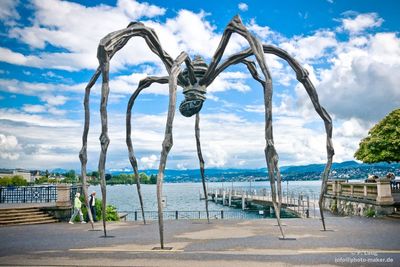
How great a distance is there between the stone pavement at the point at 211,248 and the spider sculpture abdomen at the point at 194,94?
3854mm

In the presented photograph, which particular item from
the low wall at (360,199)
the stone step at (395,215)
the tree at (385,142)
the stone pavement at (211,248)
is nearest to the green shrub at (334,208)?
the low wall at (360,199)

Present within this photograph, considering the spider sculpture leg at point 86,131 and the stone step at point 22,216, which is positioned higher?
the spider sculpture leg at point 86,131

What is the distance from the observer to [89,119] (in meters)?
9.79

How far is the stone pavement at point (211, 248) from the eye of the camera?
25.8 feet

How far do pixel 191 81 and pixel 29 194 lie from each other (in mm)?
19467

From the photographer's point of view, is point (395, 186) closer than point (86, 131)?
No

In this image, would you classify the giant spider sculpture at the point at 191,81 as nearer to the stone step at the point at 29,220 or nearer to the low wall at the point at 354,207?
the stone step at the point at 29,220

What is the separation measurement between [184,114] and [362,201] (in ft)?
52.6

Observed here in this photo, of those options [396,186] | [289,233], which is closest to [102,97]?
[289,233]

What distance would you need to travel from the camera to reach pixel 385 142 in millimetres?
34062

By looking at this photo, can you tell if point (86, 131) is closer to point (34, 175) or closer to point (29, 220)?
point (29, 220)

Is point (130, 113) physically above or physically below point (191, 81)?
below

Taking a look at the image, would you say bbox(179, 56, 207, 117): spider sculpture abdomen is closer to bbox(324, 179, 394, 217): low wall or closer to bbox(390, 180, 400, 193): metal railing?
bbox(324, 179, 394, 217): low wall

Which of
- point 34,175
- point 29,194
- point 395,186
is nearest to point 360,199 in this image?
point 395,186
